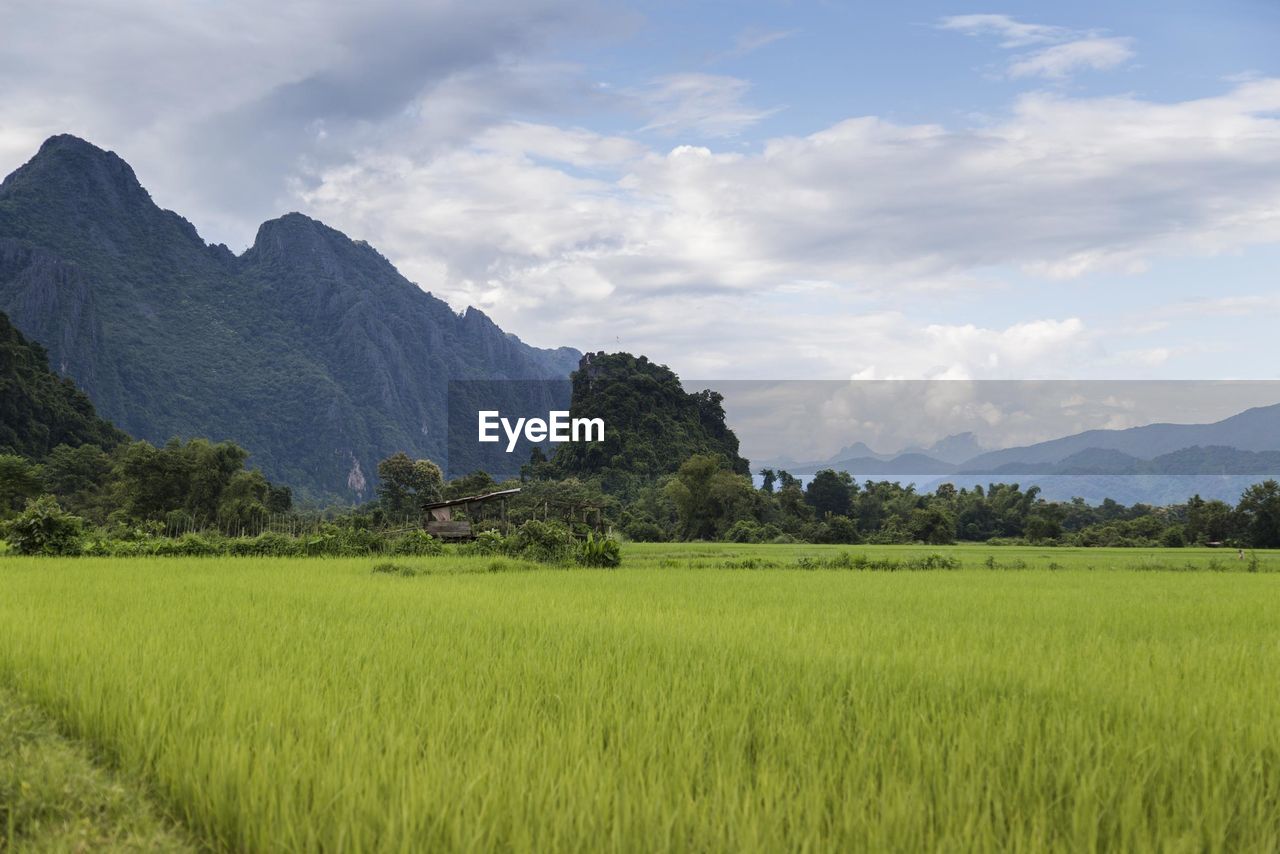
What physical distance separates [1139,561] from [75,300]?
401 feet

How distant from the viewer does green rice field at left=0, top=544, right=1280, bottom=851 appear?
2443 mm

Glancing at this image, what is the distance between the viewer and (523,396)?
155750 millimetres

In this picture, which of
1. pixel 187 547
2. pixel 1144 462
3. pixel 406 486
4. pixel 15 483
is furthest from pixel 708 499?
pixel 1144 462

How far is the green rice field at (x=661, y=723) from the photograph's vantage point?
8.02 ft

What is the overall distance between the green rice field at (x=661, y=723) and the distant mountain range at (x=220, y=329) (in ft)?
375

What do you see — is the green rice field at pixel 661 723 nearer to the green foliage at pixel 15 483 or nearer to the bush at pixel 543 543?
the bush at pixel 543 543

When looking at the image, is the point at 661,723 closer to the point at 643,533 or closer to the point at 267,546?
the point at 267,546

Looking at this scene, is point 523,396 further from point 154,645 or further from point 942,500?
point 154,645

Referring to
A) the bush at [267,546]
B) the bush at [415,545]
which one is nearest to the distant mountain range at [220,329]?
the bush at [267,546]

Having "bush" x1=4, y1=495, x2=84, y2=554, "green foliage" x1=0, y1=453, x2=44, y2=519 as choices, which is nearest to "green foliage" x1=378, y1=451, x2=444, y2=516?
"green foliage" x1=0, y1=453, x2=44, y2=519

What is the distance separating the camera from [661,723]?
3.45 m

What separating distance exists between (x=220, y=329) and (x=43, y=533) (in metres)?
127

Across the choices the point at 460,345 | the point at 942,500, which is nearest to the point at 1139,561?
the point at 942,500

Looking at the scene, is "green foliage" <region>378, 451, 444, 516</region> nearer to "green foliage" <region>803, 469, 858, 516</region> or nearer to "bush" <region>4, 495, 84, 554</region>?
"green foliage" <region>803, 469, 858, 516</region>
